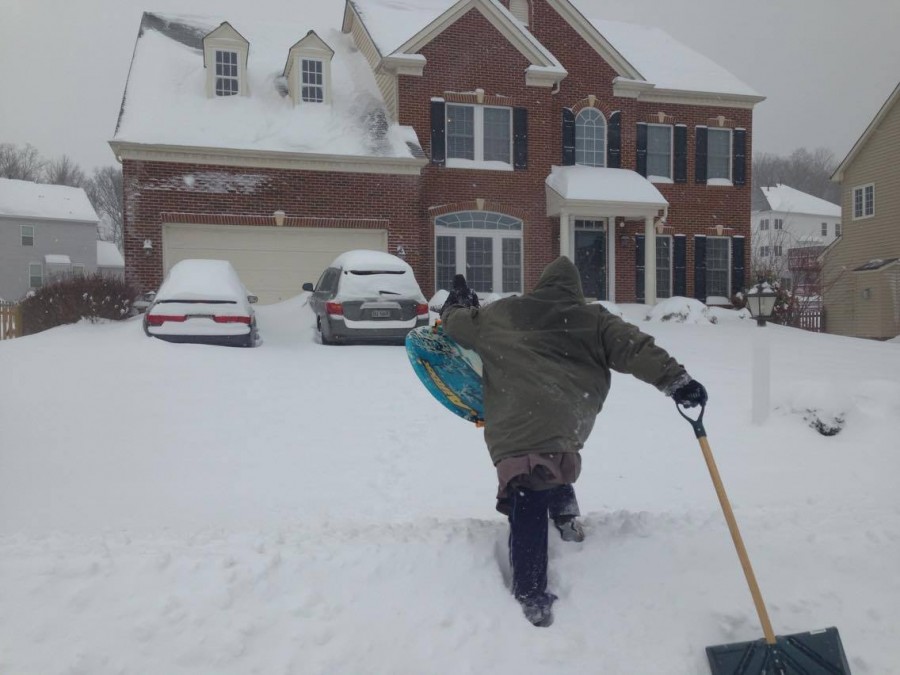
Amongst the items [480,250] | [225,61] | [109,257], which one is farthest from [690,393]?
[109,257]

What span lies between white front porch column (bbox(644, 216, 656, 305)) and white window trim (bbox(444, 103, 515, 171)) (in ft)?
12.1

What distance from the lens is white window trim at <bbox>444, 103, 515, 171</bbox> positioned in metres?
17.9

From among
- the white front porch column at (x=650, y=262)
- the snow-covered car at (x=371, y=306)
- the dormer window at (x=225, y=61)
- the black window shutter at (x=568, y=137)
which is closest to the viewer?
the snow-covered car at (x=371, y=306)

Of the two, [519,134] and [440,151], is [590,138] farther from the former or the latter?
[440,151]

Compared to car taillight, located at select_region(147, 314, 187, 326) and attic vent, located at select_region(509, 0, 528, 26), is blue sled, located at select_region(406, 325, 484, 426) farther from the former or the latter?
attic vent, located at select_region(509, 0, 528, 26)

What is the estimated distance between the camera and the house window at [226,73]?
16.9 m

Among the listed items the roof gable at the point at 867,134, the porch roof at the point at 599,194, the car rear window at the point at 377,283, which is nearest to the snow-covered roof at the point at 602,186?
the porch roof at the point at 599,194

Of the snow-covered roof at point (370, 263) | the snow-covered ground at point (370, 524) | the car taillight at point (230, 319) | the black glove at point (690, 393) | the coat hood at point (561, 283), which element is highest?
the snow-covered roof at point (370, 263)

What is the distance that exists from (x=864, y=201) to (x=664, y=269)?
754 centimetres

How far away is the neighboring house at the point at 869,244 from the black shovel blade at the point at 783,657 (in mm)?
20251

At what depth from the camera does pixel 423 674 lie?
3.17 meters

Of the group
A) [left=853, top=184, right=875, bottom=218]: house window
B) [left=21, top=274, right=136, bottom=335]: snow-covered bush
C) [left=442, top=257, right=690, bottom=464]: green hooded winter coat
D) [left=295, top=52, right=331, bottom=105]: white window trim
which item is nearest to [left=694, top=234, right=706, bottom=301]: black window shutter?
[left=853, top=184, right=875, bottom=218]: house window

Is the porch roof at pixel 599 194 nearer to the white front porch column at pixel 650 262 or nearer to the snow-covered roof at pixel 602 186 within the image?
the snow-covered roof at pixel 602 186

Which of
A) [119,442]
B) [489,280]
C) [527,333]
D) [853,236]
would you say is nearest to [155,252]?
[489,280]
